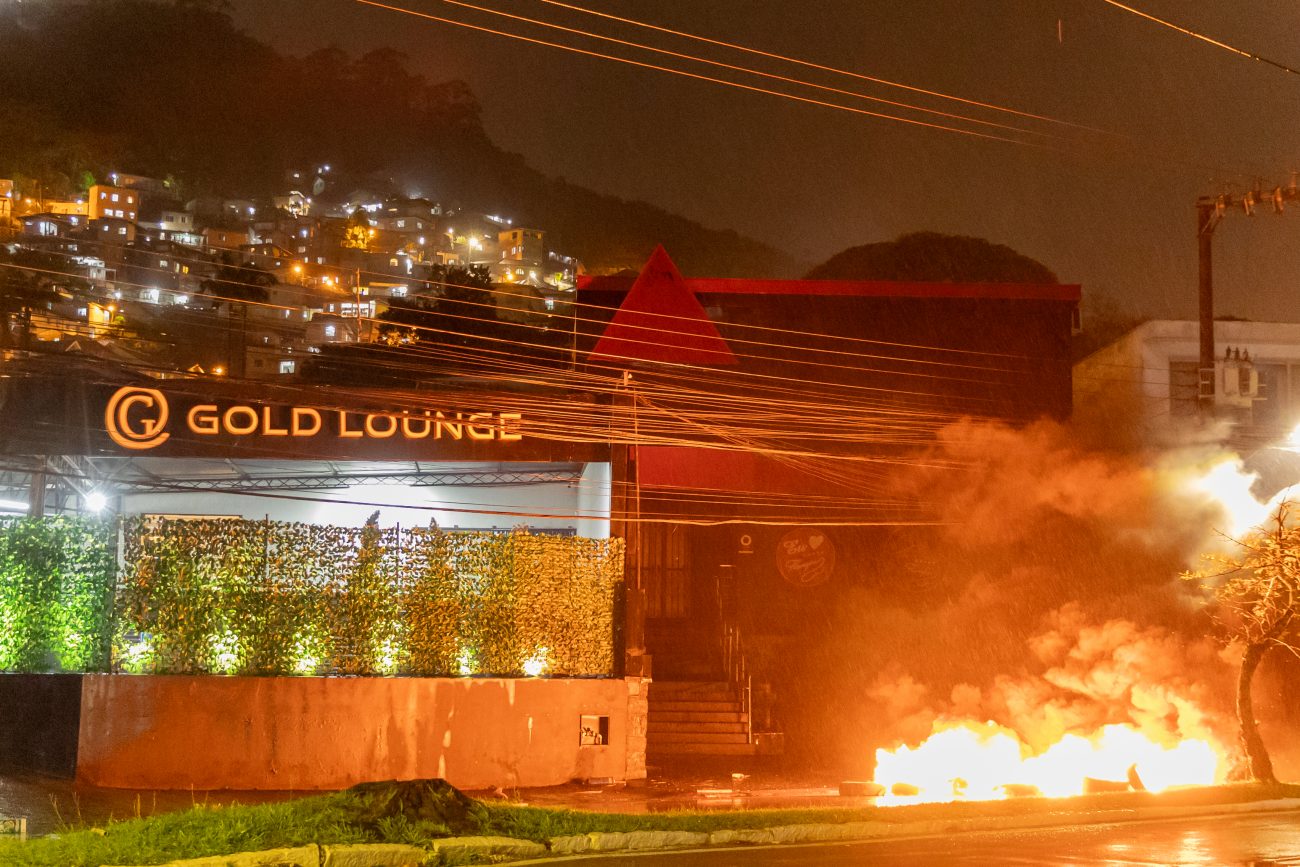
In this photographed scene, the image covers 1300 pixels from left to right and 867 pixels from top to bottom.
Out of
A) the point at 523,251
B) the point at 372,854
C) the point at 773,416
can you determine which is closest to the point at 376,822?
the point at 372,854

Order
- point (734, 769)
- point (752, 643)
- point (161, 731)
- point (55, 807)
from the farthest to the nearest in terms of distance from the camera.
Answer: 1. point (752, 643)
2. point (734, 769)
3. point (161, 731)
4. point (55, 807)

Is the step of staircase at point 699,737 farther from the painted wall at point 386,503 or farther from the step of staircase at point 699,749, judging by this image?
the painted wall at point 386,503

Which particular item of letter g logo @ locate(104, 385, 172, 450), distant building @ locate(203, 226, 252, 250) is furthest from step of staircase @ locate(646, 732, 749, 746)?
distant building @ locate(203, 226, 252, 250)

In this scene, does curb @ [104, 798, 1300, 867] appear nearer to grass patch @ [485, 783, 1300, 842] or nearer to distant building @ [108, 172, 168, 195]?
grass patch @ [485, 783, 1300, 842]

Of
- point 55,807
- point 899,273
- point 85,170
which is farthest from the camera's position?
point 85,170

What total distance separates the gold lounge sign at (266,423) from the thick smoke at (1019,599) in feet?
24.4

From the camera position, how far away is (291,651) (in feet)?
53.2

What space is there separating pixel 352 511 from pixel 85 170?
126 metres

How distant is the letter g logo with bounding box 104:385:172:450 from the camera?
18.6 metres

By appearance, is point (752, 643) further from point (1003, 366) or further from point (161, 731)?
point (161, 731)

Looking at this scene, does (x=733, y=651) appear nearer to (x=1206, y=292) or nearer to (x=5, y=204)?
(x=1206, y=292)

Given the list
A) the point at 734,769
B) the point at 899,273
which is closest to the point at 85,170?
the point at 899,273

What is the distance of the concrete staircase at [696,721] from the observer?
19.4 meters

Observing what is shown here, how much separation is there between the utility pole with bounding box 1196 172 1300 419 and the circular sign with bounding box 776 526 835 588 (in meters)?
7.46
